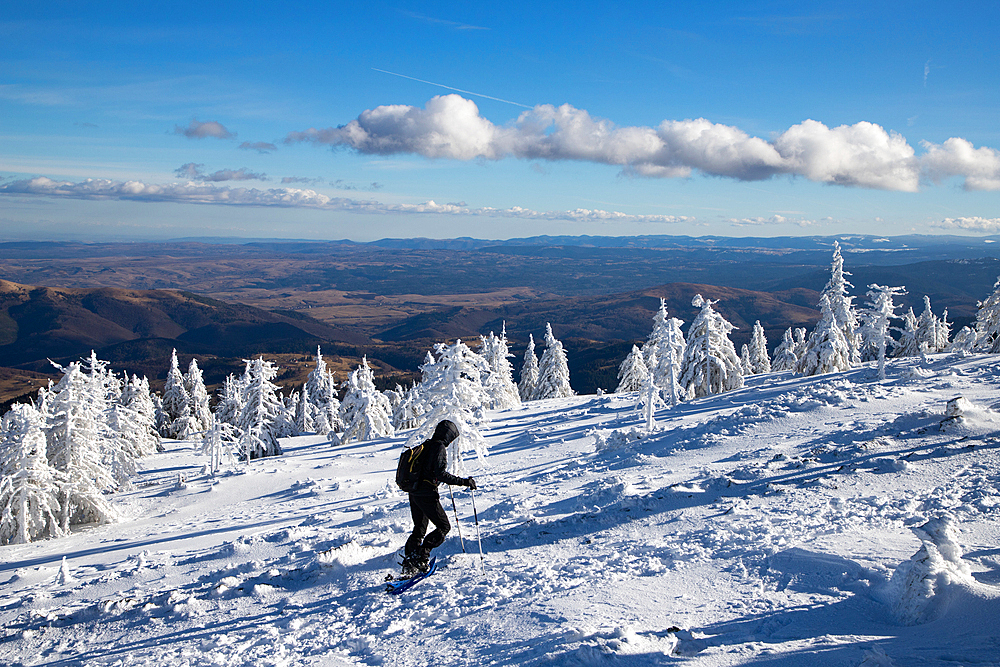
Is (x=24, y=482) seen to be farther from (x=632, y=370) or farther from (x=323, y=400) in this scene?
(x=632, y=370)

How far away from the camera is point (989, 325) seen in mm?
34750

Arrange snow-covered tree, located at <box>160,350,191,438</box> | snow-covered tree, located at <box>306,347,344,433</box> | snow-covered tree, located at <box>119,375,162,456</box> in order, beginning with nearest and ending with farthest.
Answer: snow-covered tree, located at <box>119,375,162,456</box>
snow-covered tree, located at <box>306,347,344,433</box>
snow-covered tree, located at <box>160,350,191,438</box>

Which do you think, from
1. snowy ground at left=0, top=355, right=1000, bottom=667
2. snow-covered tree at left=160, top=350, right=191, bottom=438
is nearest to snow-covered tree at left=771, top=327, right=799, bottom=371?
snowy ground at left=0, top=355, right=1000, bottom=667

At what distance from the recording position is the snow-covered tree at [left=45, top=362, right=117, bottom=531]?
24.6 metres

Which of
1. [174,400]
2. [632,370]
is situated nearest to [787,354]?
[632,370]

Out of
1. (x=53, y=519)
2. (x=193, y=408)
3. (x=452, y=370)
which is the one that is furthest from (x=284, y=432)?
(x=452, y=370)

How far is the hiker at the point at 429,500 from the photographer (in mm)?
7285

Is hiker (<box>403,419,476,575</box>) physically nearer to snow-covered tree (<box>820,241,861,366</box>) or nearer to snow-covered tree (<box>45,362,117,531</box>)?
snow-covered tree (<box>45,362,117,531</box>)

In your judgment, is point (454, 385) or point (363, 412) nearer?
point (454, 385)

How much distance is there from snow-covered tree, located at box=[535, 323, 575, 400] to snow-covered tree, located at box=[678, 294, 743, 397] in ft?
71.6

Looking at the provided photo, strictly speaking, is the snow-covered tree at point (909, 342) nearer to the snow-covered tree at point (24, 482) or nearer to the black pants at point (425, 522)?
the black pants at point (425, 522)

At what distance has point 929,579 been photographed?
523 cm

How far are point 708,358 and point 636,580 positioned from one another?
124ft

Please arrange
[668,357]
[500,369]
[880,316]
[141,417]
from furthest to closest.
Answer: [500,369] → [141,417] → [668,357] → [880,316]
